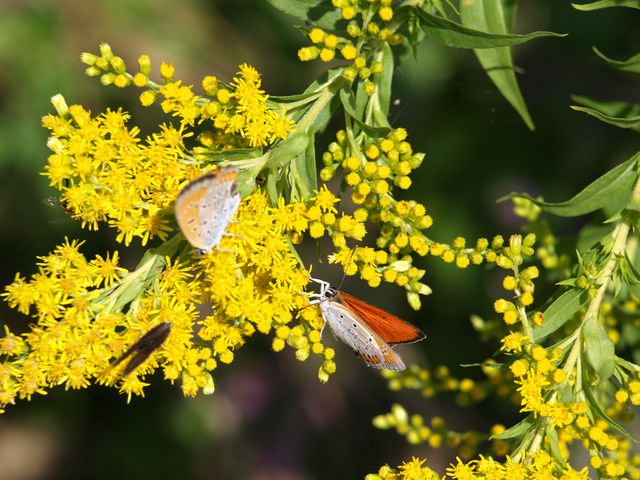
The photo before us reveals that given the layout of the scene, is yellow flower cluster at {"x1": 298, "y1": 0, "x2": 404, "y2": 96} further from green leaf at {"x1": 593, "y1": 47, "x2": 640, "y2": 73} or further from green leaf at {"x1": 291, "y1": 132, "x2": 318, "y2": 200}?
green leaf at {"x1": 593, "y1": 47, "x2": 640, "y2": 73}

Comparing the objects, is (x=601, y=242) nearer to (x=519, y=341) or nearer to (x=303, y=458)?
(x=519, y=341)

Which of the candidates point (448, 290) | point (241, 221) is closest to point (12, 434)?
point (448, 290)

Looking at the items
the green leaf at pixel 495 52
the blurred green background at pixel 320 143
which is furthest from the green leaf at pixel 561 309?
the blurred green background at pixel 320 143

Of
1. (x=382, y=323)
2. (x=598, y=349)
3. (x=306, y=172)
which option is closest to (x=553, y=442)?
(x=598, y=349)

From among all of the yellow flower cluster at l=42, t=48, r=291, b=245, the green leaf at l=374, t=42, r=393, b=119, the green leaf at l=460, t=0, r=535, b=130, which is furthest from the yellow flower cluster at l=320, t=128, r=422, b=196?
the green leaf at l=460, t=0, r=535, b=130

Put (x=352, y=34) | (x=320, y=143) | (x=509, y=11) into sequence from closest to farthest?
(x=352, y=34), (x=509, y=11), (x=320, y=143)

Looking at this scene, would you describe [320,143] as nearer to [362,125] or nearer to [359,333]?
[362,125]

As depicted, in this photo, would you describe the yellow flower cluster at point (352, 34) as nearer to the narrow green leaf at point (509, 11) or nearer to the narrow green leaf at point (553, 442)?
the narrow green leaf at point (509, 11)
